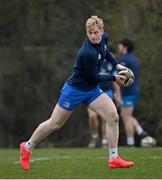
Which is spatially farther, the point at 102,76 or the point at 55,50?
the point at 55,50

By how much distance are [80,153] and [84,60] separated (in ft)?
13.2

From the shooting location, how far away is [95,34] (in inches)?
432

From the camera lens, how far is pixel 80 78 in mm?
11180

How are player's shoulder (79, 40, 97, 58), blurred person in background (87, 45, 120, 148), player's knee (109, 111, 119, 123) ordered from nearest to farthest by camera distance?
player's shoulder (79, 40, 97, 58)
player's knee (109, 111, 119, 123)
blurred person in background (87, 45, 120, 148)

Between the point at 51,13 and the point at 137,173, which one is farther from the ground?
the point at 51,13

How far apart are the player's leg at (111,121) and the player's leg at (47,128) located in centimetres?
42

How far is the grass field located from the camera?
34.8 ft

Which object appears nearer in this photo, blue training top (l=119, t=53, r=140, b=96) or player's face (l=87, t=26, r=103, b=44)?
player's face (l=87, t=26, r=103, b=44)

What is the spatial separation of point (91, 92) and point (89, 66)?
42 cm

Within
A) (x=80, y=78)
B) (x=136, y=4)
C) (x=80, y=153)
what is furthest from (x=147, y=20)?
(x=80, y=78)

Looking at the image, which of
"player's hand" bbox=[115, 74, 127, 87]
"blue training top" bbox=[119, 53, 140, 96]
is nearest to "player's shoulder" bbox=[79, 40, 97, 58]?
"player's hand" bbox=[115, 74, 127, 87]

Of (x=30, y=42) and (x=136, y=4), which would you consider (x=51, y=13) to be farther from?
(x=136, y=4)

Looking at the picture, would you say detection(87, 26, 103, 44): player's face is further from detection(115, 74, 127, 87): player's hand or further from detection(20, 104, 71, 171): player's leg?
detection(20, 104, 71, 171): player's leg

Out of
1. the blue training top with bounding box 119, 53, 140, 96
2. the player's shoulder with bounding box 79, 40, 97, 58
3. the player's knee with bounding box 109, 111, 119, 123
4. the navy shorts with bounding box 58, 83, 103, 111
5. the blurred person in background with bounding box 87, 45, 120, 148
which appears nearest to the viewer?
the player's shoulder with bounding box 79, 40, 97, 58
